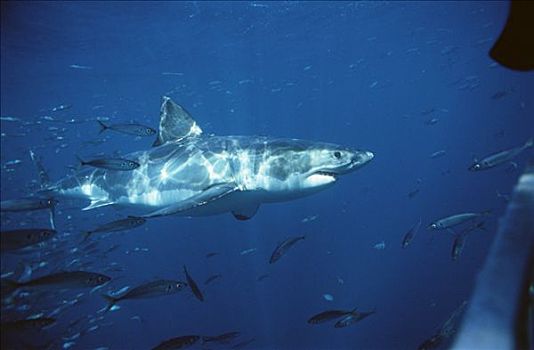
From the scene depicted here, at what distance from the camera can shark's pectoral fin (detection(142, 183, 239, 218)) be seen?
4248 millimetres

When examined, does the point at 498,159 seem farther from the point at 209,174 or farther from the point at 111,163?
the point at 111,163

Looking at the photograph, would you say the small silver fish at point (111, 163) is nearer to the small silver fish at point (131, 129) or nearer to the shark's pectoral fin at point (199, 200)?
the shark's pectoral fin at point (199, 200)

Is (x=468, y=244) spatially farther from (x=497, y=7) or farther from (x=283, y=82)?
(x=283, y=82)

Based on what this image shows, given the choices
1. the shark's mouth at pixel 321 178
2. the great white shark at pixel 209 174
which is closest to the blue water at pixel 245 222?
the great white shark at pixel 209 174

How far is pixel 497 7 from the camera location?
93.9ft

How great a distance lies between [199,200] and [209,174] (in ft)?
3.64

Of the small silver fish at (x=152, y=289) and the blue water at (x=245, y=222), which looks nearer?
the small silver fish at (x=152, y=289)

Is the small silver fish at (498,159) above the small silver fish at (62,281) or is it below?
above

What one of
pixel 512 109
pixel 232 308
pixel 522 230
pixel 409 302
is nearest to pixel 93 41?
pixel 232 308

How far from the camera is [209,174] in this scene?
18.4 feet

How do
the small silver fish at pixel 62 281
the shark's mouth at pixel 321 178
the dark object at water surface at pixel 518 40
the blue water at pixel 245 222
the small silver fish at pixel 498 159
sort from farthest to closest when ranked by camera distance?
the blue water at pixel 245 222
the small silver fish at pixel 498 159
the shark's mouth at pixel 321 178
the small silver fish at pixel 62 281
the dark object at water surface at pixel 518 40

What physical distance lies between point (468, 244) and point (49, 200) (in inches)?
919

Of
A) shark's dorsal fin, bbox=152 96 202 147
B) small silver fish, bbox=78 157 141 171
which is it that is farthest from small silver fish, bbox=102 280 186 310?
shark's dorsal fin, bbox=152 96 202 147

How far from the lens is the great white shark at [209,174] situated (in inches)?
194
